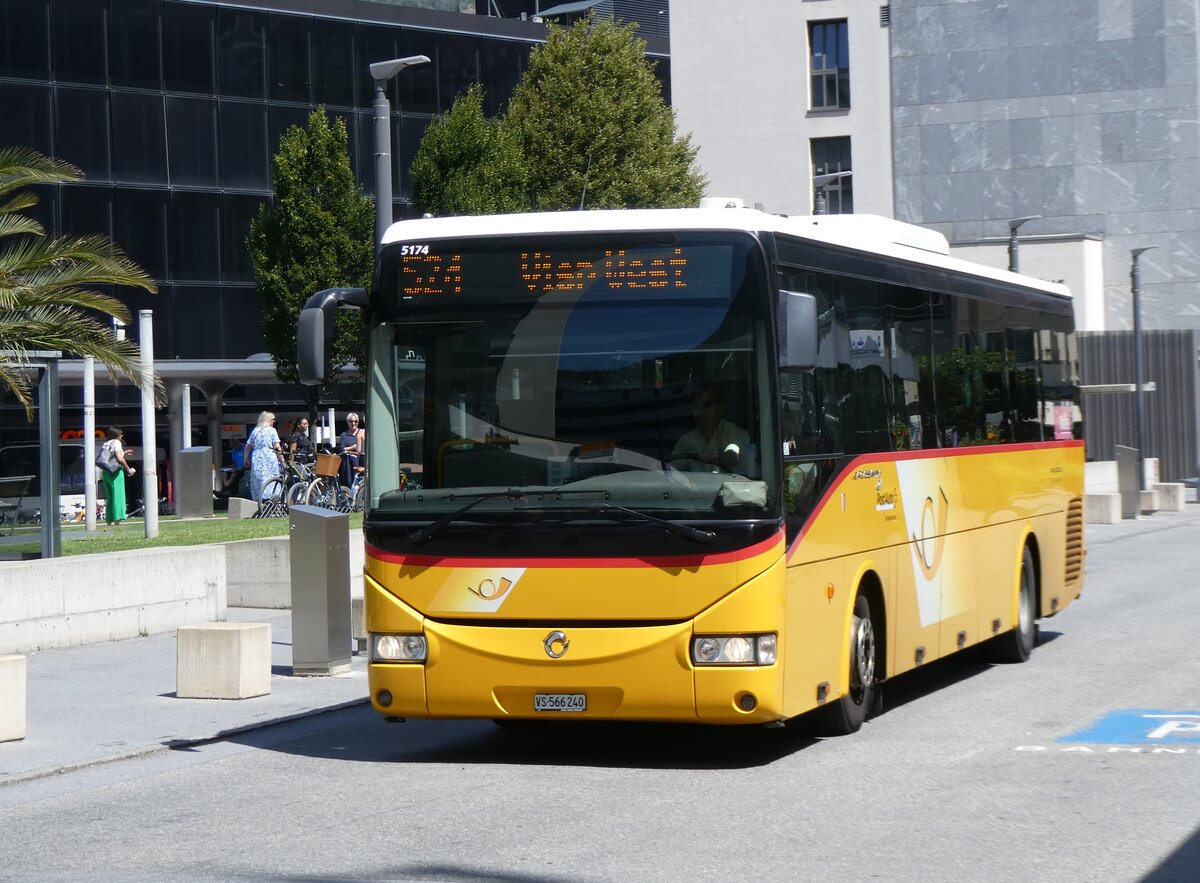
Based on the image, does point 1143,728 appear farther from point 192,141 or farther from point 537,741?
point 192,141

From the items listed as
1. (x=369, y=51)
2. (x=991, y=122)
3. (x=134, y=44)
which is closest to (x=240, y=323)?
(x=134, y=44)

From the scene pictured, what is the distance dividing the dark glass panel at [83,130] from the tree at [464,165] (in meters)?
12.5

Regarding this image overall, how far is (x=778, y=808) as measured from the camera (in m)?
8.58

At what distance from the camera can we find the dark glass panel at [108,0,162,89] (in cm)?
4622

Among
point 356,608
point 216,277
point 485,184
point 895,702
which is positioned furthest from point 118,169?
point 895,702

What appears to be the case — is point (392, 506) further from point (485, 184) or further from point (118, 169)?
point (118, 169)

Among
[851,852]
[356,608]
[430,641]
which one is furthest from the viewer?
[356,608]

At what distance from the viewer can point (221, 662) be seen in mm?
13250

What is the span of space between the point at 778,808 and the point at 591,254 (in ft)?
10.3

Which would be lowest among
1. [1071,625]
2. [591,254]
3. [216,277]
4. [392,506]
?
[1071,625]

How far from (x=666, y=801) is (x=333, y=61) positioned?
4352 centimetres

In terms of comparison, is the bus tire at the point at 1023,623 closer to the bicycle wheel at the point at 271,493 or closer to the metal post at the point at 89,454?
the bicycle wheel at the point at 271,493

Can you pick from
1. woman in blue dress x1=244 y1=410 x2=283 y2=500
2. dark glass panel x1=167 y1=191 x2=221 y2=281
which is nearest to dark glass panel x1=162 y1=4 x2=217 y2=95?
dark glass panel x1=167 y1=191 x2=221 y2=281

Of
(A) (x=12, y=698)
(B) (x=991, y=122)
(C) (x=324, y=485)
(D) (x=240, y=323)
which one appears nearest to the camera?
(A) (x=12, y=698)
